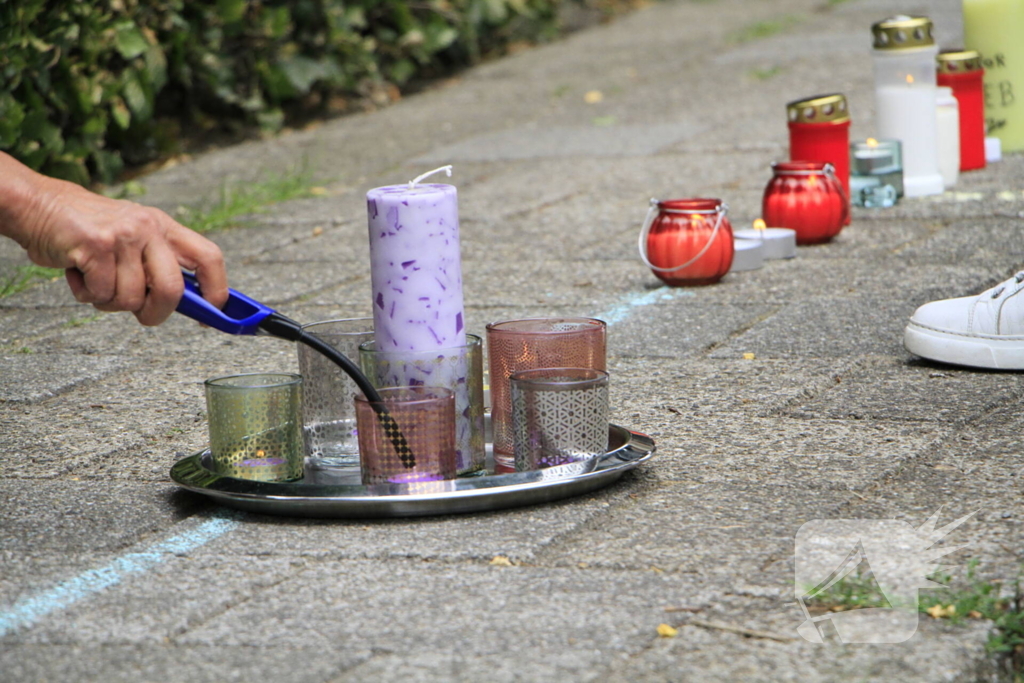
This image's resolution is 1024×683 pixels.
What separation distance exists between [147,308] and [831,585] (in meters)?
0.95

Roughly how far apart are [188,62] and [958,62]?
3.19 m

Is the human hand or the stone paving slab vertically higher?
the human hand

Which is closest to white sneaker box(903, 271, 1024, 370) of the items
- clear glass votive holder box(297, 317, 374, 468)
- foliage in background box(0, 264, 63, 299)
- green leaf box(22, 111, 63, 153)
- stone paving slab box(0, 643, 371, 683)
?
clear glass votive holder box(297, 317, 374, 468)

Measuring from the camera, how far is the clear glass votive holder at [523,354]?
193cm

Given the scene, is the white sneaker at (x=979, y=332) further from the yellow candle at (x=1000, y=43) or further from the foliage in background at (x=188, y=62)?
the foliage in background at (x=188, y=62)

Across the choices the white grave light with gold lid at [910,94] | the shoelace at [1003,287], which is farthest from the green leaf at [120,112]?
the shoelace at [1003,287]

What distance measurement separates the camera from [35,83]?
4.67m

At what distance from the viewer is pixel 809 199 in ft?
11.6

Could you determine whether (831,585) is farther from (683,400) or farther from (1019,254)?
(1019,254)

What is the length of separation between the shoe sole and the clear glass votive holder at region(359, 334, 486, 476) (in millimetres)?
1004

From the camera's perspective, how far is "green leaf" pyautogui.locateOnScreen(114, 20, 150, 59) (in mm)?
4836

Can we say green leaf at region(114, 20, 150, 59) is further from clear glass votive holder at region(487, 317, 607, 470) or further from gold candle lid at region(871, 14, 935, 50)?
clear glass votive holder at region(487, 317, 607, 470)

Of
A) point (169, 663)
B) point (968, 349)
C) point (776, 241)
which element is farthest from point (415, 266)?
point (776, 241)

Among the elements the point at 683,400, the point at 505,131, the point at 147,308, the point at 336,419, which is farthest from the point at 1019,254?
the point at 505,131
